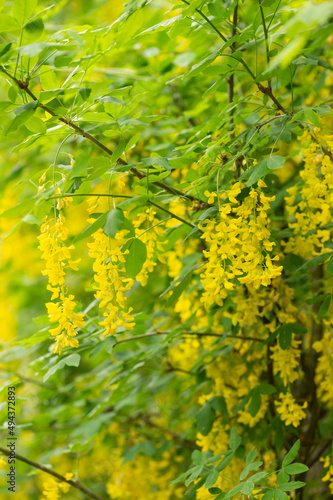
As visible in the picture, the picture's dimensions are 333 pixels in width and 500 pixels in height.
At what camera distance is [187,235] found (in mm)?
1162

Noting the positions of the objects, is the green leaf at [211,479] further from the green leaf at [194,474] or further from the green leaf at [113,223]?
the green leaf at [113,223]

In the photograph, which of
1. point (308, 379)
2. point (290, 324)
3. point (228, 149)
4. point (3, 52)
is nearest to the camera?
point (3, 52)

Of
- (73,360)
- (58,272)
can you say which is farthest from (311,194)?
(73,360)

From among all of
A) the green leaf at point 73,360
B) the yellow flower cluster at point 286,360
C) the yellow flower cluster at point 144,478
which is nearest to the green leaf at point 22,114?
the green leaf at point 73,360

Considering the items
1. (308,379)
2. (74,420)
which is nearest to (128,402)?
(74,420)

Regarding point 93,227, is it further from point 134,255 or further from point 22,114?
point 22,114

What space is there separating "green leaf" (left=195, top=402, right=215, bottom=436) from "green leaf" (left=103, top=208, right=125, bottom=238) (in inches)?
33.7

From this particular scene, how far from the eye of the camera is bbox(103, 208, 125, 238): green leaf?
36.5 inches

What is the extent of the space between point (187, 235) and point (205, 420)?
0.68m

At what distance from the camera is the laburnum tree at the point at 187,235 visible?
3.44 feet

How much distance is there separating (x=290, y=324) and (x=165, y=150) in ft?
2.28

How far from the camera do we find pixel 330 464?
1511 mm

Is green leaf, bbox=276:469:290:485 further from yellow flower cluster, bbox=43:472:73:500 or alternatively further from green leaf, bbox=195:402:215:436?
yellow flower cluster, bbox=43:472:73:500

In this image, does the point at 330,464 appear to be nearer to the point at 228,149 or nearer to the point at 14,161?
the point at 228,149
